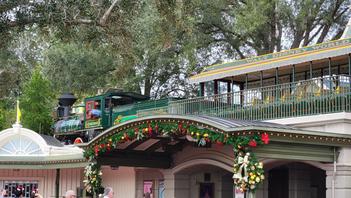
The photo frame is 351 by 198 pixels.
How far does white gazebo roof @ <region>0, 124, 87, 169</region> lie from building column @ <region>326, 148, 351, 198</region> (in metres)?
11.4

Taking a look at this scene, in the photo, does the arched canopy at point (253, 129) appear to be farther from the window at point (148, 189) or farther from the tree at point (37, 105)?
the tree at point (37, 105)

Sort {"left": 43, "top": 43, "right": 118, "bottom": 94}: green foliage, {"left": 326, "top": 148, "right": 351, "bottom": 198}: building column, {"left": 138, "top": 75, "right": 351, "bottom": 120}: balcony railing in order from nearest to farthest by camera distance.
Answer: {"left": 326, "top": 148, "right": 351, "bottom": 198}: building column, {"left": 138, "top": 75, "right": 351, "bottom": 120}: balcony railing, {"left": 43, "top": 43, "right": 118, "bottom": 94}: green foliage

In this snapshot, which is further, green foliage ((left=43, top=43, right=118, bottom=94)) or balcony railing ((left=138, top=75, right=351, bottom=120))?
green foliage ((left=43, top=43, right=118, bottom=94))

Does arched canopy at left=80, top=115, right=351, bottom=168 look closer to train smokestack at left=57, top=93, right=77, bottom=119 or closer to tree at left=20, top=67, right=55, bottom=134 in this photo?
train smokestack at left=57, top=93, right=77, bottom=119

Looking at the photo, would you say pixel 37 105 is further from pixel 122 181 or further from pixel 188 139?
pixel 188 139

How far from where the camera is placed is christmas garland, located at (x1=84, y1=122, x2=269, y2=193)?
1619 cm

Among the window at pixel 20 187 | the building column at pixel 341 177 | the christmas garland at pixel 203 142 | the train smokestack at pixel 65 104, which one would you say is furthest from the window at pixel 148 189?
the train smokestack at pixel 65 104

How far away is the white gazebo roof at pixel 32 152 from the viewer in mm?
27156

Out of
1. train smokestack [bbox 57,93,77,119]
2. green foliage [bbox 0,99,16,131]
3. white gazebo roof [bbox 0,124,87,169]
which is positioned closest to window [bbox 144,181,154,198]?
white gazebo roof [bbox 0,124,87,169]

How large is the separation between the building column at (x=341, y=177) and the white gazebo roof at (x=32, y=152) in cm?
1141

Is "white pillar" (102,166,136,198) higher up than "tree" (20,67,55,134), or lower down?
lower down

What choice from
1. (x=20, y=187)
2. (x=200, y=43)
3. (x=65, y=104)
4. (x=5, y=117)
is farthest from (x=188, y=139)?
(x=5, y=117)

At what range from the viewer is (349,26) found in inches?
947

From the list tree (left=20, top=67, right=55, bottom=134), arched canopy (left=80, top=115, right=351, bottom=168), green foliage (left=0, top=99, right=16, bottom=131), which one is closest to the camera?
arched canopy (left=80, top=115, right=351, bottom=168)
